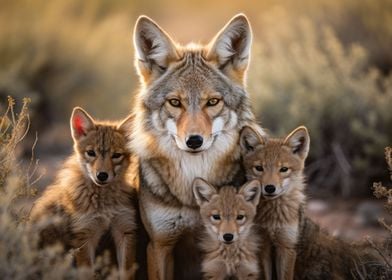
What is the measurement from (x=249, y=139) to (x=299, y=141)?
50cm

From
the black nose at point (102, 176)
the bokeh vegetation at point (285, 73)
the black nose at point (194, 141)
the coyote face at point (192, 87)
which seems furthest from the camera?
the bokeh vegetation at point (285, 73)

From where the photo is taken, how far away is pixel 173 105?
5.60 meters

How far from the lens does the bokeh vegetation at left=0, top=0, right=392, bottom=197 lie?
33.7 ft

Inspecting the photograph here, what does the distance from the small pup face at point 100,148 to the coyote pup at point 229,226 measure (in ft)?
2.37

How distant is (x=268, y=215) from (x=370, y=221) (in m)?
3.60

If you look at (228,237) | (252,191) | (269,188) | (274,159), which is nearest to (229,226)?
(228,237)

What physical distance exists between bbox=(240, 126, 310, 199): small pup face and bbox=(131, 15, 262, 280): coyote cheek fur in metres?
0.12

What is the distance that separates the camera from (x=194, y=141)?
A: 538 centimetres

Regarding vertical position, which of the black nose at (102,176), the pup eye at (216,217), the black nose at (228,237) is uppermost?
the black nose at (102,176)

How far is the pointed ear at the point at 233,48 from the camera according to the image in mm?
5762

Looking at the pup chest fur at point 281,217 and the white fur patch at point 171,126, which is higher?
the white fur patch at point 171,126

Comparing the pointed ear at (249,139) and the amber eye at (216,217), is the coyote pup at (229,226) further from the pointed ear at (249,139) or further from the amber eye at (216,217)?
the pointed ear at (249,139)

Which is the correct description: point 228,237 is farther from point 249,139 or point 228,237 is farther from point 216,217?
point 249,139

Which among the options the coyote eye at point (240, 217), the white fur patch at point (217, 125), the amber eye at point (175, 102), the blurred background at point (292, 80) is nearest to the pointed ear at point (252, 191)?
the coyote eye at point (240, 217)
